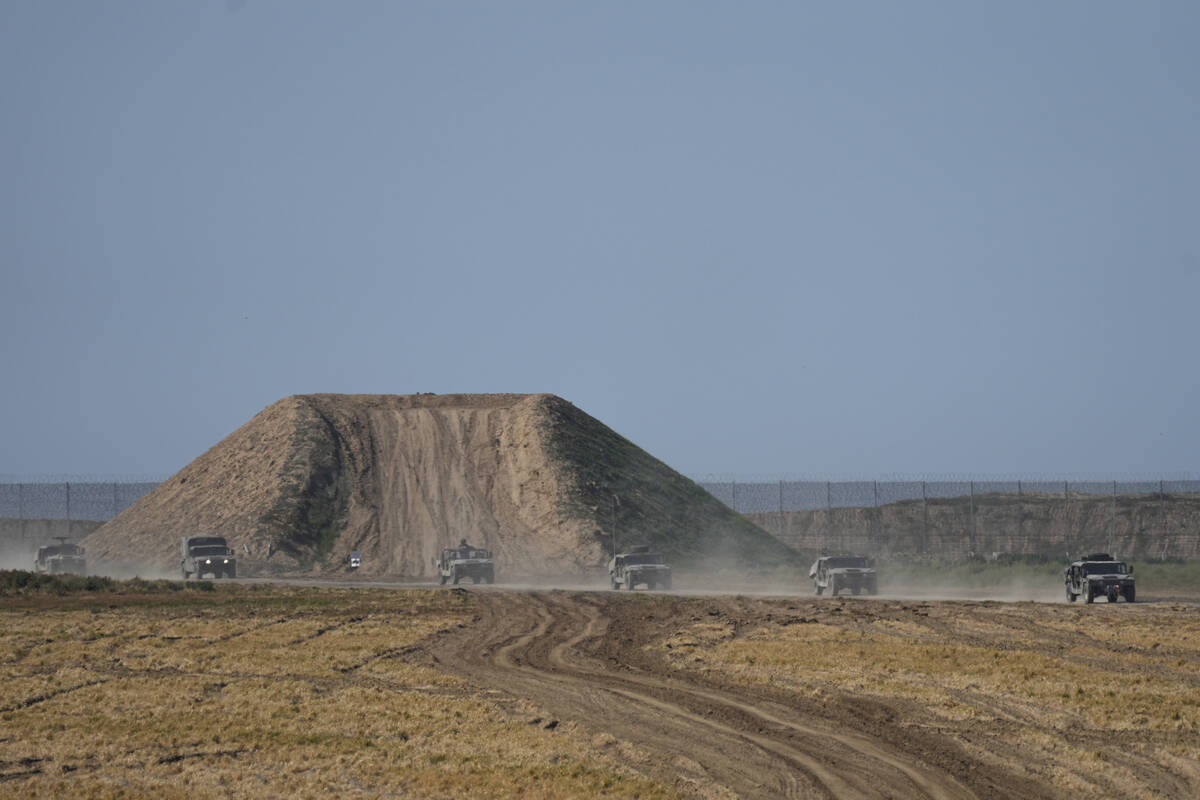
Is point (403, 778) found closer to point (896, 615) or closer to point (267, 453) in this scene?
point (896, 615)

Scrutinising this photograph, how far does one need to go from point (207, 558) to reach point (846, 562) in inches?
1448

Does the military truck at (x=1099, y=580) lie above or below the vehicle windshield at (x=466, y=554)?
below

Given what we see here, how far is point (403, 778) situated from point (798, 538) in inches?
3136

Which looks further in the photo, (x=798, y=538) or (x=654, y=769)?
(x=798, y=538)

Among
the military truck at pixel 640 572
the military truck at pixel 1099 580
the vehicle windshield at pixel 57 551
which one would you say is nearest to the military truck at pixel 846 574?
the military truck at pixel 1099 580

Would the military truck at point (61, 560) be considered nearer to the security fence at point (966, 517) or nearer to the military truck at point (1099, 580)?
the security fence at point (966, 517)

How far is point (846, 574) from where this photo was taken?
5197cm

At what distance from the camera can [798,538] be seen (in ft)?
310

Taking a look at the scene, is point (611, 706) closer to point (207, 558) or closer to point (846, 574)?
point (846, 574)

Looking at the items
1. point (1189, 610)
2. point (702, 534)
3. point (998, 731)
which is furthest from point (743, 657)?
point (702, 534)

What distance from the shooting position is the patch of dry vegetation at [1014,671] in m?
18.4

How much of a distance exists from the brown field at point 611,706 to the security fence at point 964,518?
124 feet

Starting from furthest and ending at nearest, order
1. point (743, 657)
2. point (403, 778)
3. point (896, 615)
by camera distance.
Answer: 1. point (896, 615)
2. point (743, 657)
3. point (403, 778)

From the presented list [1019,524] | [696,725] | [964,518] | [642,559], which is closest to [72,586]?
[642,559]
